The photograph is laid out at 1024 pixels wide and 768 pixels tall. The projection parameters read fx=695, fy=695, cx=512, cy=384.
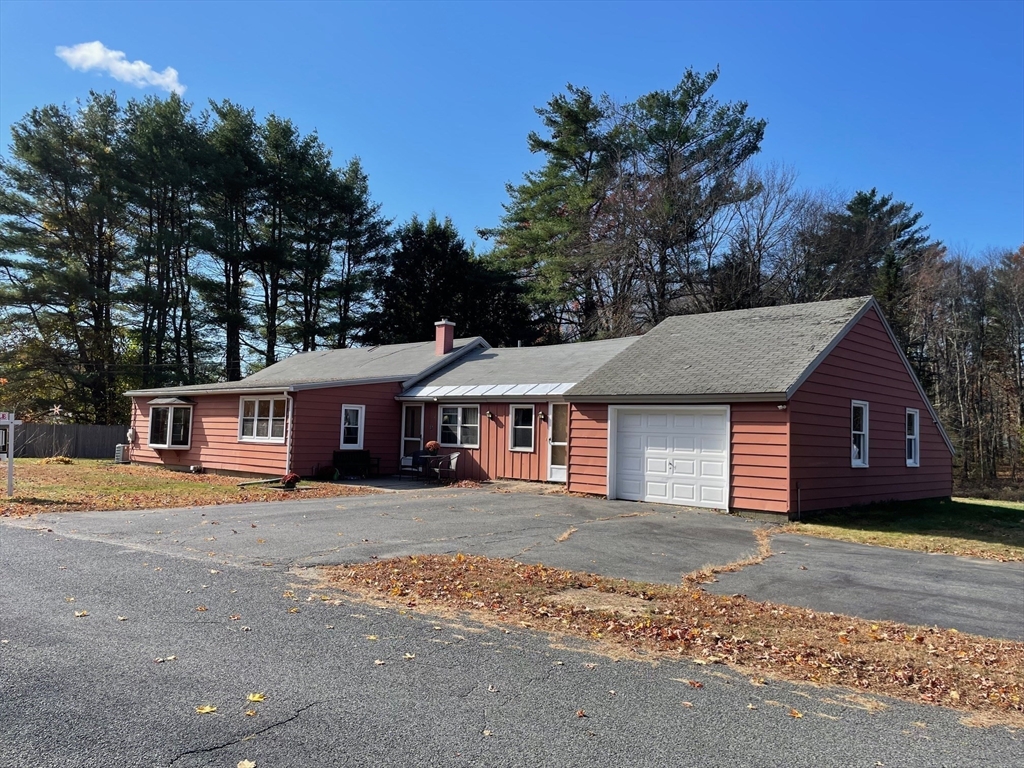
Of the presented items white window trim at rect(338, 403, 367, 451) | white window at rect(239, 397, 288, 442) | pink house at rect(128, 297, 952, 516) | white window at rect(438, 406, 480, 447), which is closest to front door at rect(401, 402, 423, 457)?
pink house at rect(128, 297, 952, 516)

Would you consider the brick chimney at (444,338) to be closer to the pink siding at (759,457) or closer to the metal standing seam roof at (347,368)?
the metal standing seam roof at (347,368)

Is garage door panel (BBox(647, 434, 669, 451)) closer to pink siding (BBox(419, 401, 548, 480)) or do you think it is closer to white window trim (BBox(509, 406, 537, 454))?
pink siding (BBox(419, 401, 548, 480))

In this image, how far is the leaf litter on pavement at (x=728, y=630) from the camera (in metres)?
4.77

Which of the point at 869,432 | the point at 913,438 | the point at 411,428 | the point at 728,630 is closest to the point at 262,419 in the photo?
the point at 411,428

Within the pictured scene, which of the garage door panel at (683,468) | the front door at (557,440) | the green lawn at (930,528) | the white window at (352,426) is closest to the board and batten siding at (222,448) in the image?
the white window at (352,426)

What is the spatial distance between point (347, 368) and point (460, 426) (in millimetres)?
6763

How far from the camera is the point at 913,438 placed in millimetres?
18078

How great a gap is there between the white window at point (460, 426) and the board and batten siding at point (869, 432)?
956cm

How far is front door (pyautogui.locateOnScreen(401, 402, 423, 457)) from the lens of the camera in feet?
72.3

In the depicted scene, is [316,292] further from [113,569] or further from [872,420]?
[113,569]

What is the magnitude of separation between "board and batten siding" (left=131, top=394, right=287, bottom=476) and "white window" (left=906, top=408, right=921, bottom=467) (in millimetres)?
16753

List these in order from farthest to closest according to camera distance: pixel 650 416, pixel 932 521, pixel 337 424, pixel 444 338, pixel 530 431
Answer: pixel 444 338, pixel 337 424, pixel 530 431, pixel 650 416, pixel 932 521

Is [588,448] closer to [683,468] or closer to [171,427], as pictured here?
[683,468]

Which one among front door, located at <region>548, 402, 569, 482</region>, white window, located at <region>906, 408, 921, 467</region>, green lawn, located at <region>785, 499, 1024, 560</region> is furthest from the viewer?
front door, located at <region>548, 402, 569, 482</region>
